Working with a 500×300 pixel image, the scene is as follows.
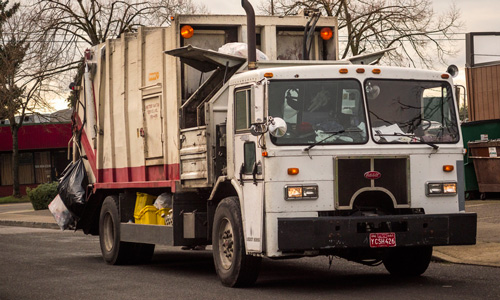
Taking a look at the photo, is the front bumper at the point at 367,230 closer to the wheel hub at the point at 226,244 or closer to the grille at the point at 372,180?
the grille at the point at 372,180

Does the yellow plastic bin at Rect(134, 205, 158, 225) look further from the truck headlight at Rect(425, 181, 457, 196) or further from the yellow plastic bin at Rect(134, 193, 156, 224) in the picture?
the truck headlight at Rect(425, 181, 457, 196)

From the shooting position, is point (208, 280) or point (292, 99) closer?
point (292, 99)

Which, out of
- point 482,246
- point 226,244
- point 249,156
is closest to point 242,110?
point 249,156

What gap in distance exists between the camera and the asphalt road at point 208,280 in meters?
9.77

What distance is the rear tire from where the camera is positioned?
13.8m

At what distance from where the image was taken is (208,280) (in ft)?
37.5

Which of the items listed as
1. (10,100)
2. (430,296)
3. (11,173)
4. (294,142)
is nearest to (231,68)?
(294,142)

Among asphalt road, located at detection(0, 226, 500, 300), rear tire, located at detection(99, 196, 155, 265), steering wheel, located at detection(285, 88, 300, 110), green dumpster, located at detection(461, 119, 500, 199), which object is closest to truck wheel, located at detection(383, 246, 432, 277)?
asphalt road, located at detection(0, 226, 500, 300)

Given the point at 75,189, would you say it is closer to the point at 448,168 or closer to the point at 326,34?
the point at 326,34

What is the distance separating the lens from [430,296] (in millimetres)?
9289

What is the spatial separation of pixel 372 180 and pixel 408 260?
1839 mm

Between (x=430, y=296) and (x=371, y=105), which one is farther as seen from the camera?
(x=371, y=105)

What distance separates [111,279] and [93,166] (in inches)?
137

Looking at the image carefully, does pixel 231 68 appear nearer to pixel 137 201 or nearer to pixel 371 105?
pixel 371 105
